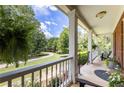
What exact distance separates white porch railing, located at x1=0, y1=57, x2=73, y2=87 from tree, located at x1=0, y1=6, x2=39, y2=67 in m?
0.15

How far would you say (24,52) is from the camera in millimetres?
2041

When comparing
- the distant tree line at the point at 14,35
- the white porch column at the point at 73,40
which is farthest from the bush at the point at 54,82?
the distant tree line at the point at 14,35

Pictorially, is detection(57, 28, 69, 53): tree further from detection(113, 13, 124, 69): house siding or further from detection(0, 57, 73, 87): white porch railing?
detection(113, 13, 124, 69): house siding

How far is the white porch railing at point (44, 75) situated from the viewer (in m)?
2.00

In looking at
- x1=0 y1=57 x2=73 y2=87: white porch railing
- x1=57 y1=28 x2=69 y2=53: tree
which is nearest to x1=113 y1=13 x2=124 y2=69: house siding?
x1=57 y1=28 x2=69 y2=53: tree

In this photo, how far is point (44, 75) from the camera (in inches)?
120

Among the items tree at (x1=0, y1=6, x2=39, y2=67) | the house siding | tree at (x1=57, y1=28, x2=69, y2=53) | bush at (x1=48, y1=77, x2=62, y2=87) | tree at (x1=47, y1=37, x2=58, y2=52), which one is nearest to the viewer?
tree at (x1=0, y1=6, x2=39, y2=67)

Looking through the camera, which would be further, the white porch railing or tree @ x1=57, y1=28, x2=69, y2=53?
tree @ x1=57, y1=28, x2=69, y2=53

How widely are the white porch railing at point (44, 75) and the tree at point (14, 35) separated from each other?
153 mm

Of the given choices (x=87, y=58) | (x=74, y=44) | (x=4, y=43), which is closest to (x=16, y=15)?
(x=4, y=43)

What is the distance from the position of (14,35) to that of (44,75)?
126cm

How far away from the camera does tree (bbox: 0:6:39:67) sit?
1.87 metres

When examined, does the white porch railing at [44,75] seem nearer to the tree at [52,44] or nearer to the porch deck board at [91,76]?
the tree at [52,44]

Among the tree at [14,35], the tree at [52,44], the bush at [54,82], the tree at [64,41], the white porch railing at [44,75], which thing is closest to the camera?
the tree at [14,35]
